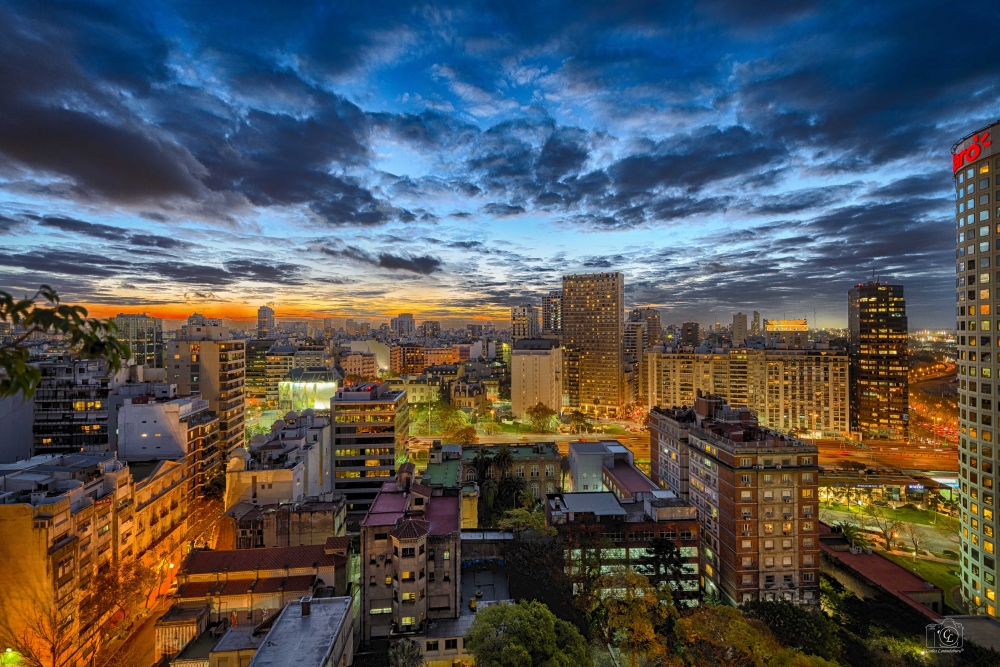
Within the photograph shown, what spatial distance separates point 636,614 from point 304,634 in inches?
649

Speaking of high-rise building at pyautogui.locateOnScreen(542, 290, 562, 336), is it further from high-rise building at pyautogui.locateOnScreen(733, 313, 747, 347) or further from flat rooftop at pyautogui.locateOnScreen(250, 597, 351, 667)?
flat rooftop at pyautogui.locateOnScreen(250, 597, 351, 667)

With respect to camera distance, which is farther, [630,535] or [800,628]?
[630,535]

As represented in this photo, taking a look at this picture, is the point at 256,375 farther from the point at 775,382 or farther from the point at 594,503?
the point at 775,382

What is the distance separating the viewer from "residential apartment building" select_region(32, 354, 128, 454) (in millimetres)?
44719

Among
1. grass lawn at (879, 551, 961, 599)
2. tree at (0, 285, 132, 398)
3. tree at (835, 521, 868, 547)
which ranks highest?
tree at (0, 285, 132, 398)

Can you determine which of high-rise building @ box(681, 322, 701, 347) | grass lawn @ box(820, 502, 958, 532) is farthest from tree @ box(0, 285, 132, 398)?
high-rise building @ box(681, 322, 701, 347)

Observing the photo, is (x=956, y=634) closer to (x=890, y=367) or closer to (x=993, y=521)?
(x=993, y=521)

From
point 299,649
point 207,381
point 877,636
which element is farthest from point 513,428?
point 299,649

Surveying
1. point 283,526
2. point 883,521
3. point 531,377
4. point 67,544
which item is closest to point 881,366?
point 883,521

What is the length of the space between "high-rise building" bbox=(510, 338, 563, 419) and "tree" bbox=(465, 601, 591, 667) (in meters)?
77.9

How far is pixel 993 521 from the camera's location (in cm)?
3153

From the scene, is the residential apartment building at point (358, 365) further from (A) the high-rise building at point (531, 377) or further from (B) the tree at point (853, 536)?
(B) the tree at point (853, 536)

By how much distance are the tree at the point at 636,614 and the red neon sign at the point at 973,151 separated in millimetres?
35457

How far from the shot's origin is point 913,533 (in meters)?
45.4
